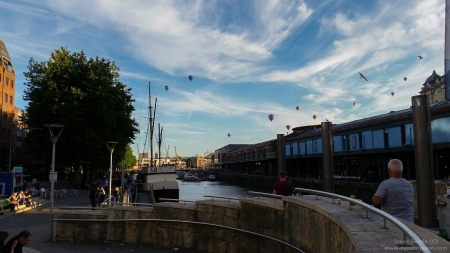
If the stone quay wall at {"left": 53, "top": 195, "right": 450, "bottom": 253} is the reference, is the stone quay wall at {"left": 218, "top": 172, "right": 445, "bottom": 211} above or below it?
below

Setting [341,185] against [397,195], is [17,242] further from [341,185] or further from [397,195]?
[341,185]

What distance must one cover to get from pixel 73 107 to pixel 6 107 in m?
37.2

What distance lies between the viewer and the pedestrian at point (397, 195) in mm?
4832

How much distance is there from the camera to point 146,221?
1343cm

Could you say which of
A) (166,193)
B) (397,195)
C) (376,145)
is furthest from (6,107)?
(397,195)

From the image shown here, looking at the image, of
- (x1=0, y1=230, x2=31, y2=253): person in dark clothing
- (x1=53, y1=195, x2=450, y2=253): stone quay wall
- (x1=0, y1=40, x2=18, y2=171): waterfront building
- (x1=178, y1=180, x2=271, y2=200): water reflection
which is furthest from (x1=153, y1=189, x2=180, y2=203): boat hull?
(x1=0, y1=40, x2=18, y2=171): waterfront building

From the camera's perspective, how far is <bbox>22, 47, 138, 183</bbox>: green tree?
3194cm

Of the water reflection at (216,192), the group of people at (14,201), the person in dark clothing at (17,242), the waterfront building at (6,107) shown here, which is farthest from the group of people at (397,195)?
the waterfront building at (6,107)

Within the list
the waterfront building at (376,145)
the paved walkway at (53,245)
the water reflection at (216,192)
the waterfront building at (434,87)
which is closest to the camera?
Result: the paved walkway at (53,245)

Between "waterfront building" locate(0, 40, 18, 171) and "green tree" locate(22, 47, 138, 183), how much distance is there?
28.4 metres

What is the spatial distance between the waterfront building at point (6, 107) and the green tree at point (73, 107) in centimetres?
2844

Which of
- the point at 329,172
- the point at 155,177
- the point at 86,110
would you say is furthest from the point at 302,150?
the point at 329,172

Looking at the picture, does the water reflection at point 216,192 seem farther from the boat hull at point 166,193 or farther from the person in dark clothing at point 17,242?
the person in dark clothing at point 17,242

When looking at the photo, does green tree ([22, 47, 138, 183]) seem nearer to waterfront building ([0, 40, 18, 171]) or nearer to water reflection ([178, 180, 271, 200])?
water reflection ([178, 180, 271, 200])
